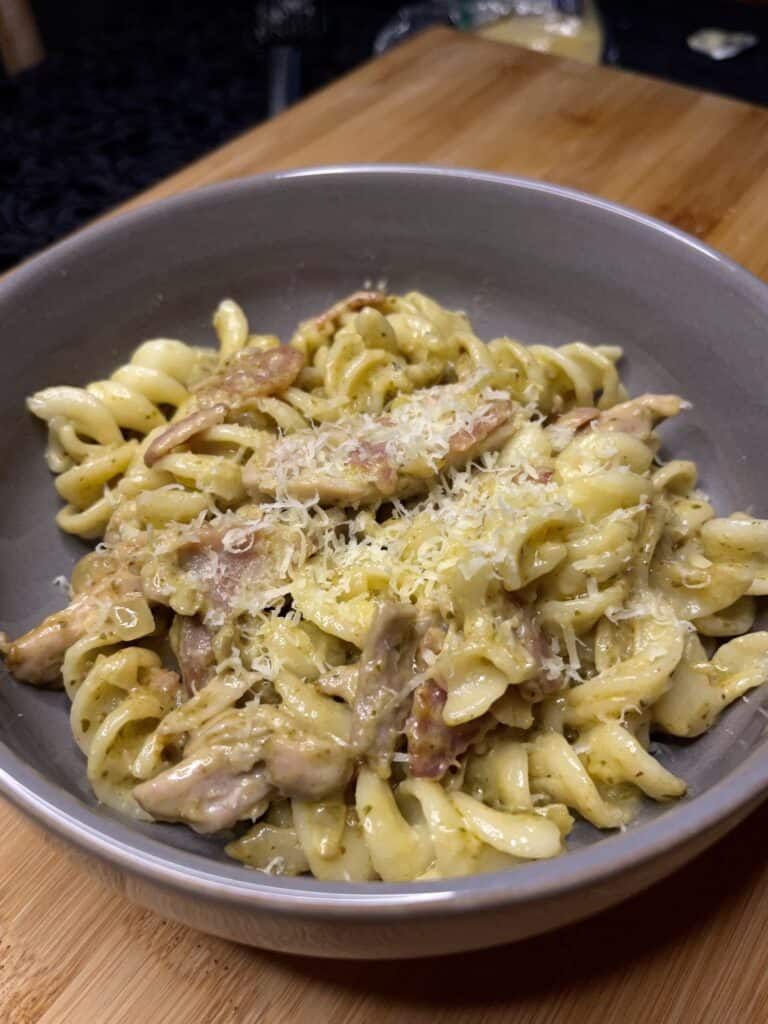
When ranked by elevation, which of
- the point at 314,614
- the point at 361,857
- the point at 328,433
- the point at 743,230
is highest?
the point at 743,230

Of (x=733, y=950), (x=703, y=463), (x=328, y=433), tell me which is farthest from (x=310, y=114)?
(x=733, y=950)

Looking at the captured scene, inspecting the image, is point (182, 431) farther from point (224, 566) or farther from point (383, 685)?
point (383, 685)

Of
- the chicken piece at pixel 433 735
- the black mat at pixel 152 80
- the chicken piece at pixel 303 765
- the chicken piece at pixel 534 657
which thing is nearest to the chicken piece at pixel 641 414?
the chicken piece at pixel 534 657

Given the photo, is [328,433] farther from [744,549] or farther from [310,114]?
[310,114]

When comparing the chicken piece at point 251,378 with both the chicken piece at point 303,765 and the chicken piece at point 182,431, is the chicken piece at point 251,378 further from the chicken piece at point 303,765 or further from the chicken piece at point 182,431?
the chicken piece at point 303,765

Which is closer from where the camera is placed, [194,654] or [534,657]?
[534,657]


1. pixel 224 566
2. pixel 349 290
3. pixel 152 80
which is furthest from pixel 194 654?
pixel 152 80

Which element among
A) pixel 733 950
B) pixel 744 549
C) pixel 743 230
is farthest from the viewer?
pixel 743 230
